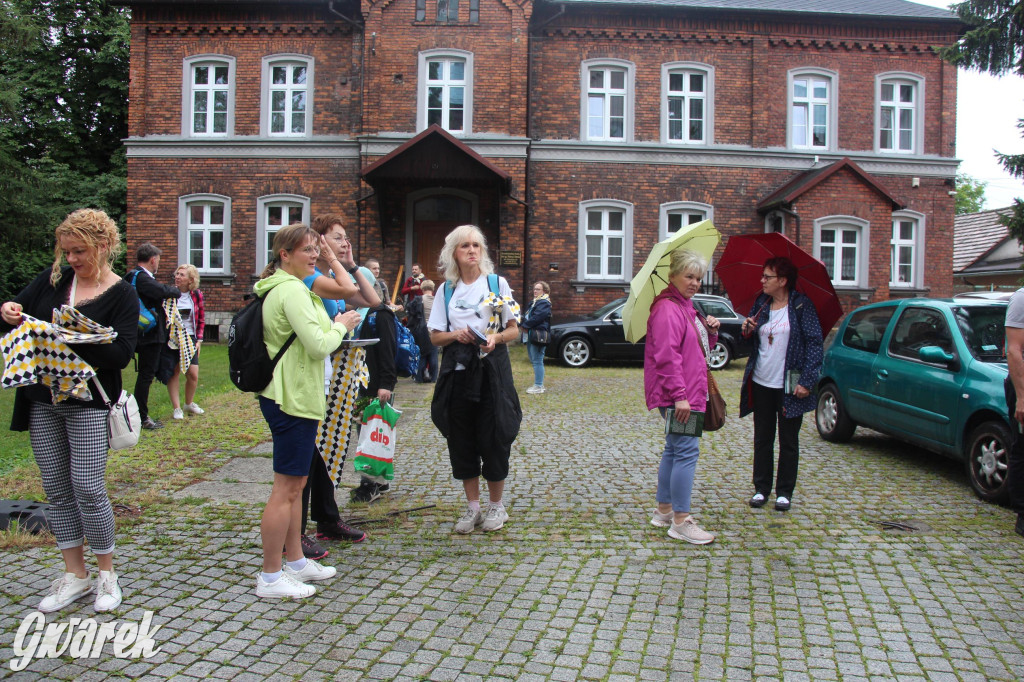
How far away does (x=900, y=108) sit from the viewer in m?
21.3

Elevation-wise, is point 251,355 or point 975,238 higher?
point 975,238

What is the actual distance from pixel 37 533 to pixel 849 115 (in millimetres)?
21629

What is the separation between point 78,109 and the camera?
29438 mm

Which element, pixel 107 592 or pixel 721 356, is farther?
pixel 721 356

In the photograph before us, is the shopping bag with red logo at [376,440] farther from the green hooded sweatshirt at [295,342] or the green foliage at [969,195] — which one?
the green foliage at [969,195]

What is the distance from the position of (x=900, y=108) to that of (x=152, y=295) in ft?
68.2

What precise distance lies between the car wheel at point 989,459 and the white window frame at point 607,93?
15.6 meters

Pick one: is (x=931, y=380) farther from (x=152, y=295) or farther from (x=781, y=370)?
(x=152, y=295)

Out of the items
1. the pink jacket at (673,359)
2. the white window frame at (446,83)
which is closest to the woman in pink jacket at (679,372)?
the pink jacket at (673,359)

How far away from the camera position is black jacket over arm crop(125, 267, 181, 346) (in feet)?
23.9

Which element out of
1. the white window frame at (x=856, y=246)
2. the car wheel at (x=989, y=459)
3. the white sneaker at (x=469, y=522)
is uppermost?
the white window frame at (x=856, y=246)

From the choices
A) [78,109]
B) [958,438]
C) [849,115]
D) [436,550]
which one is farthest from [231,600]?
[78,109]

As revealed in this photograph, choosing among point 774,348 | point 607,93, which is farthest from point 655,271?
point 607,93

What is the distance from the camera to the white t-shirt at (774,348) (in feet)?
18.7
